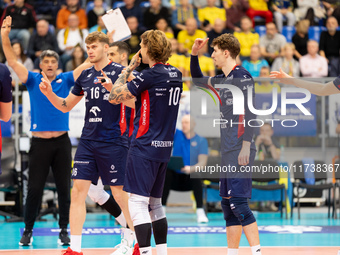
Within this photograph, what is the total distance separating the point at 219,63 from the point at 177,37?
10.2m

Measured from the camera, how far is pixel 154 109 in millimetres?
6223

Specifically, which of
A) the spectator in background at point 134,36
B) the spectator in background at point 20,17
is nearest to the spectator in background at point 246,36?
the spectator in background at point 134,36

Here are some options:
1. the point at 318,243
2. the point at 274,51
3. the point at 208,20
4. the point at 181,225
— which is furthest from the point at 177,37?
the point at 318,243

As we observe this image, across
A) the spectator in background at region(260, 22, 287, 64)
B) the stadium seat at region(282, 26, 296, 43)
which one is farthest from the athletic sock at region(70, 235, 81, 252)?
the stadium seat at region(282, 26, 296, 43)

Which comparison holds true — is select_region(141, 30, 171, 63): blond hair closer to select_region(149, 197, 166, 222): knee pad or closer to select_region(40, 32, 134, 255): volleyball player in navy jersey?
select_region(40, 32, 134, 255): volleyball player in navy jersey

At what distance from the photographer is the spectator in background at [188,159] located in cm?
1195

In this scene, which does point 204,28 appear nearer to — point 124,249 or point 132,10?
point 132,10

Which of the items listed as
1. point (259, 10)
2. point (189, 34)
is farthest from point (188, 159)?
point (259, 10)

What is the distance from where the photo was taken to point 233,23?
57.6 ft

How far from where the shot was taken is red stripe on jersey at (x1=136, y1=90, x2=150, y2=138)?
623cm

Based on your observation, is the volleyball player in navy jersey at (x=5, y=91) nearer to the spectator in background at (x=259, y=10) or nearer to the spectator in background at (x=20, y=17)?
the spectator in background at (x=20, y=17)

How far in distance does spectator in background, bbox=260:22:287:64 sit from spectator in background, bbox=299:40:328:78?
30.2 inches

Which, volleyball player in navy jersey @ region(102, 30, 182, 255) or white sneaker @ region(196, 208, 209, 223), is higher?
volleyball player in navy jersey @ region(102, 30, 182, 255)

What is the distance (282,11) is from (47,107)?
457 inches
